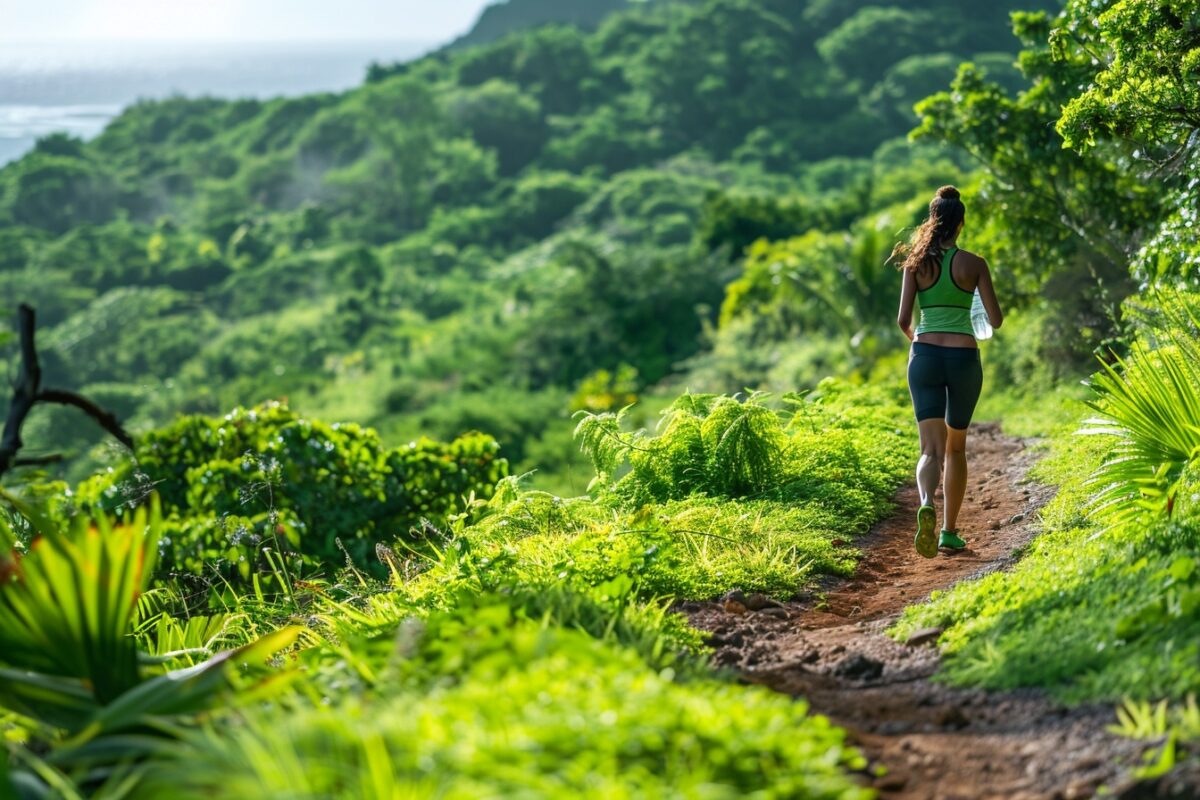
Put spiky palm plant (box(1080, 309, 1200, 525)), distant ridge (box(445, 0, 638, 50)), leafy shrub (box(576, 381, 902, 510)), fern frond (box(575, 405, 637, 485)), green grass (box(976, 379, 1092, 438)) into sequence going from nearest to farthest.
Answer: spiky palm plant (box(1080, 309, 1200, 525)) → leafy shrub (box(576, 381, 902, 510)) → fern frond (box(575, 405, 637, 485)) → green grass (box(976, 379, 1092, 438)) → distant ridge (box(445, 0, 638, 50))

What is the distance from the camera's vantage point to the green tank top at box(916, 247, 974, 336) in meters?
5.93

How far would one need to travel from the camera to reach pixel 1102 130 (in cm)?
717

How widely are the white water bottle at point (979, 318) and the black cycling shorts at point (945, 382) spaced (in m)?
0.10

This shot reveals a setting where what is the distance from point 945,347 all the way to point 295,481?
15.9 feet

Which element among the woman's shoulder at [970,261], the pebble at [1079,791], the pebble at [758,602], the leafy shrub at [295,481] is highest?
the woman's shoulder at [970,261]

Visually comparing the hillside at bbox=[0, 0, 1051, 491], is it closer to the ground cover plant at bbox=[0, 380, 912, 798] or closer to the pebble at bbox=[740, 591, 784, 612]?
the ground cover plant at bbox=[0, 380, 912, 798]

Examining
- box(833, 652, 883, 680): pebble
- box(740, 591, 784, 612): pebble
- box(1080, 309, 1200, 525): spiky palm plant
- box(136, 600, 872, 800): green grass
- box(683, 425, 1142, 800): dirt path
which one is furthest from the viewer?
box(740, 591, 784, 612): pebble

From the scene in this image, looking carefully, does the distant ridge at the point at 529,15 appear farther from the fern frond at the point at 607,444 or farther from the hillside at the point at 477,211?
the fern frond at the point at 607,444

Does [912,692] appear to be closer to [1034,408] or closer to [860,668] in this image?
[860,668]

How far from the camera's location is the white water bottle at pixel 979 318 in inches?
234

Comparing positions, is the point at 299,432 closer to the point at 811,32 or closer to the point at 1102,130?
the point at 1102,130

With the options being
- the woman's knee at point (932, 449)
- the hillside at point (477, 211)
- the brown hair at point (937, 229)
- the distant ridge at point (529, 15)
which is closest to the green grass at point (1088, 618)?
the woman's knee at point (932, 449)

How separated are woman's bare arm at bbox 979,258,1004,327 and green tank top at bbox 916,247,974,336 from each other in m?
0.07

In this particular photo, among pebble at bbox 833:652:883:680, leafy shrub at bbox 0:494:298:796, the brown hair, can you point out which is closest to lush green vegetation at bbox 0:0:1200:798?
leafy shrub at bbox 0:494:298:796
